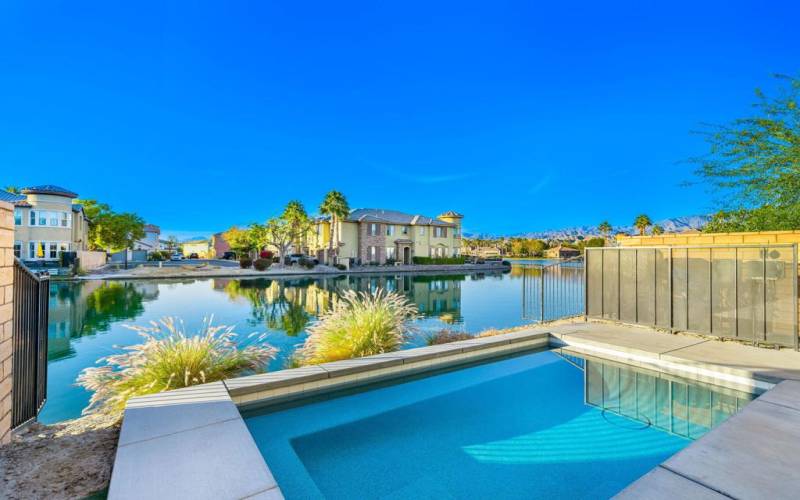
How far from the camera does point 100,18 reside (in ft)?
70.9

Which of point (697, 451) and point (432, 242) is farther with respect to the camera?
point (432, 242)

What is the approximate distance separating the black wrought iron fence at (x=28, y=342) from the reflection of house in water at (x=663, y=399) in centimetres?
546

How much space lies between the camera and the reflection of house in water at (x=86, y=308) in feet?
29.7

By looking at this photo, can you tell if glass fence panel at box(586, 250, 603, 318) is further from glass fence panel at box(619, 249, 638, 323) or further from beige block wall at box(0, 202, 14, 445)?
beige block wall at box(0, 202, 14, 445)

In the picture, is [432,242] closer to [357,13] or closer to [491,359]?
[357,13]

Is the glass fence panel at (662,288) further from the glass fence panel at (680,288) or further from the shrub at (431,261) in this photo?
the shrub at (431,261)

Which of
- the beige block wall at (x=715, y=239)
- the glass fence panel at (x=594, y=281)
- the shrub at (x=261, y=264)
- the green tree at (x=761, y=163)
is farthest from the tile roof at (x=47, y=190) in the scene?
the green tree at (x=761, y=163)

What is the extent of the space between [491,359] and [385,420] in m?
2.57

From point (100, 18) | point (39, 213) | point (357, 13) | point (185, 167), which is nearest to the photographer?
point (100, 18)

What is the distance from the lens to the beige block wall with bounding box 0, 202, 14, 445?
9.11 feet

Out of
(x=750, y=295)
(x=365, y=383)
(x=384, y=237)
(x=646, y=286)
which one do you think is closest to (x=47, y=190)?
(x=384, y=237)

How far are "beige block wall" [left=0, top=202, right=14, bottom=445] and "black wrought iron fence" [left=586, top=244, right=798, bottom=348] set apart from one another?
8.48 meters

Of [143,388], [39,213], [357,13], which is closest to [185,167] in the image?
[39,213]

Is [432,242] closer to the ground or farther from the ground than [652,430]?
farther from the ground
